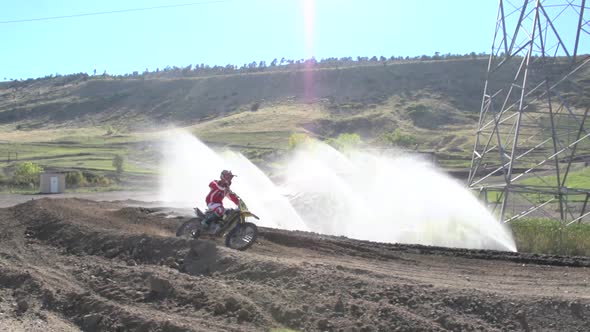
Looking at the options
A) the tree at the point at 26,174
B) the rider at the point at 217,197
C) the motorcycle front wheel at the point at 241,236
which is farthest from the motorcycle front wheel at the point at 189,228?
the tree at the point at 26,174

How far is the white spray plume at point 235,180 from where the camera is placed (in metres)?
23.5

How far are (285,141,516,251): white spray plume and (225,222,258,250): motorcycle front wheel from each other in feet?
27.2

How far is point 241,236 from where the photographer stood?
46.9ft

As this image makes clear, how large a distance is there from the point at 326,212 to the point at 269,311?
1552cm

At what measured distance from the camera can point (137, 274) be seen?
1094cm

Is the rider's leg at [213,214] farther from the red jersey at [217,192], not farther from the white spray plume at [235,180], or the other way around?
the white spray plume at [235,180]

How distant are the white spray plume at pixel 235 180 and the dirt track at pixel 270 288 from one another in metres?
8.13

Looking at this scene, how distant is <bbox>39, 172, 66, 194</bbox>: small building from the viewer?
4119 centimetres

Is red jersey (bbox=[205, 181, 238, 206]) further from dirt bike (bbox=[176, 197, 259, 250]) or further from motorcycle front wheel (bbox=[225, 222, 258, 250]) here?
motorcycle front wheel (bbox=[225, 222, 258, 250])

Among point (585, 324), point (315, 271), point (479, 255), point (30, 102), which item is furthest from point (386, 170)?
point (30, 102)

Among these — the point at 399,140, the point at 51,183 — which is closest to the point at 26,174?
the point at 51,183

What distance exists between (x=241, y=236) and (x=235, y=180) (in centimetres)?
1179

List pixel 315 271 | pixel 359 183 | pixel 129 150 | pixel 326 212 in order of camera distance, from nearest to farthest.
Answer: pixel 315 271 < pixel 326 212 < pixel 359 183 < pixel 129 150

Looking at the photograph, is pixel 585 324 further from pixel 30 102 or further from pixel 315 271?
pixel 30 102
